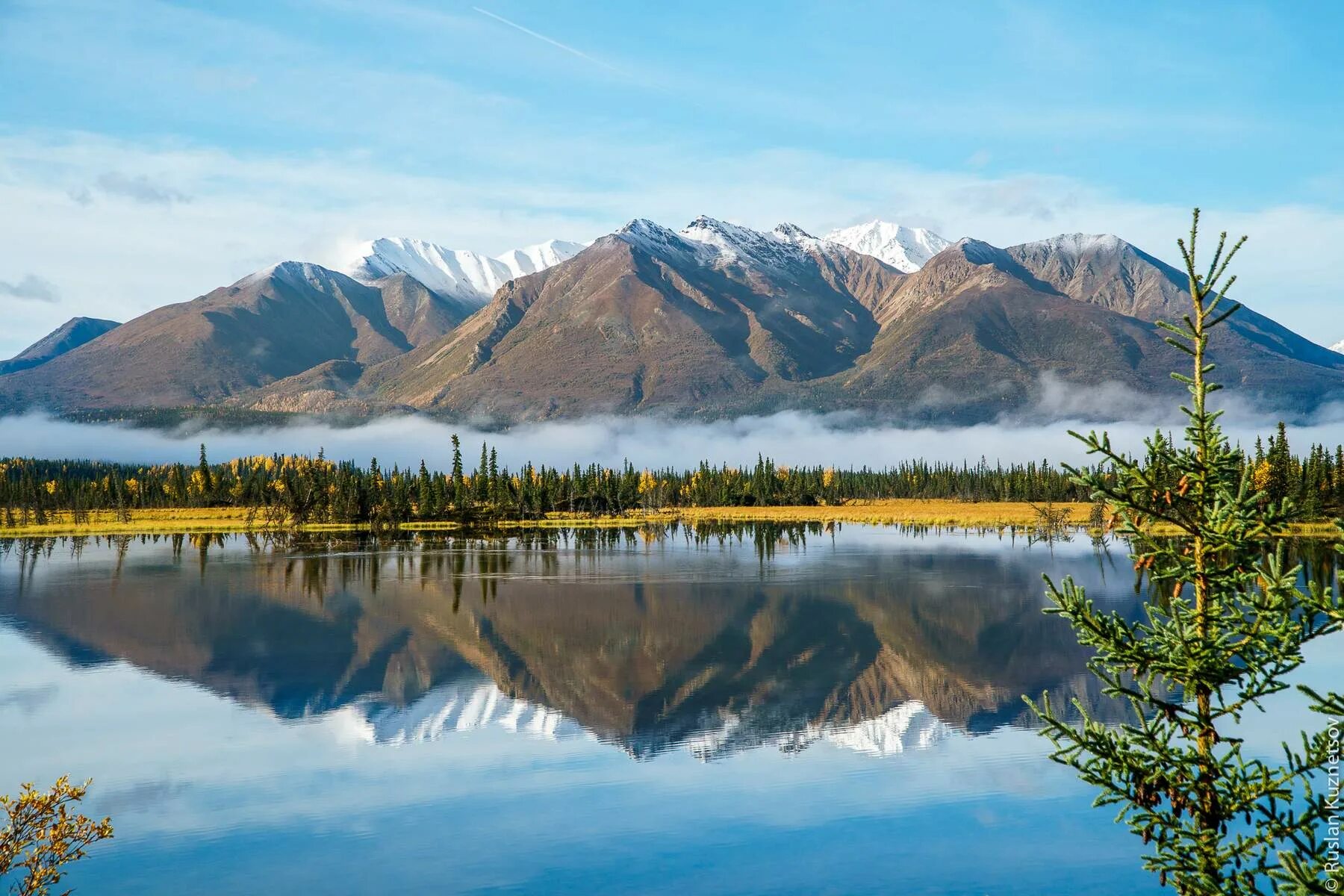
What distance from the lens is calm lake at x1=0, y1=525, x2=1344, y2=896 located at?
25500 mm

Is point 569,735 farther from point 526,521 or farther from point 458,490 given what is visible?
point 458,490

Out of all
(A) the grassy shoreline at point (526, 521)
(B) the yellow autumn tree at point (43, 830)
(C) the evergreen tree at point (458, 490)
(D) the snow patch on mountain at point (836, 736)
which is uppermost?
(B) the yellow autumn tree at point (43, 830)

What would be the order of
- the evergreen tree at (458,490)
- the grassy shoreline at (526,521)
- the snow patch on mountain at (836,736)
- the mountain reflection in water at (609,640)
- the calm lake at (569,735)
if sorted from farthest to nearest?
1. the evergreen tree at (458,490)
2. the grassy shoreline at (526,521)
3. the mountain reflection in water at (609,640)
4. the snow patch on mountain at (836,736)
5. the calm lake at (569,735)

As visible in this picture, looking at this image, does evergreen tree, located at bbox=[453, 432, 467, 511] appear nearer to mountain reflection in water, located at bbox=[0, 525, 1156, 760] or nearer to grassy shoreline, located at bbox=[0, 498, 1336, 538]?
grassy shoreline, located at bbox=[0, 498, 1336, 538]

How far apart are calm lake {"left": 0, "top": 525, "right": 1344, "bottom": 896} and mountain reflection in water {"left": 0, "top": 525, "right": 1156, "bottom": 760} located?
264 mm

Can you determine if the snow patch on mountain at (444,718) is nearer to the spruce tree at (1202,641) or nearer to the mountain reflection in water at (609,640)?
the mountain reflection in water at (609,640)

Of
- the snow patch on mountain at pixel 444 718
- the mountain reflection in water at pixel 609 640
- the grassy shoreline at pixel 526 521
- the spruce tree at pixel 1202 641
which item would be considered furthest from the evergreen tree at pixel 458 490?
the spruce tree at pixel 1202 641

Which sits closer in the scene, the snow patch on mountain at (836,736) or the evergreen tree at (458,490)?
the snow patch on mountain at (836,736)

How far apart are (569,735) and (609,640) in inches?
700

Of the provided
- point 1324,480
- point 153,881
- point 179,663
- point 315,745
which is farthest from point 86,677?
point 1324,480

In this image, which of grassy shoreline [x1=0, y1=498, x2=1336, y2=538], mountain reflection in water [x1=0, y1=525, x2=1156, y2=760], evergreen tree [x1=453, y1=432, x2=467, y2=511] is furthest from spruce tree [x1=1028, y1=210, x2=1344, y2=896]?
evergreen tree [x1=453, y1=432, x2=467, y2=511]

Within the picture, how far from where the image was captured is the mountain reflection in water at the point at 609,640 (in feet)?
130

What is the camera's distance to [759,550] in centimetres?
11219

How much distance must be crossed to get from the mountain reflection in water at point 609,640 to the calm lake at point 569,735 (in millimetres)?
264
